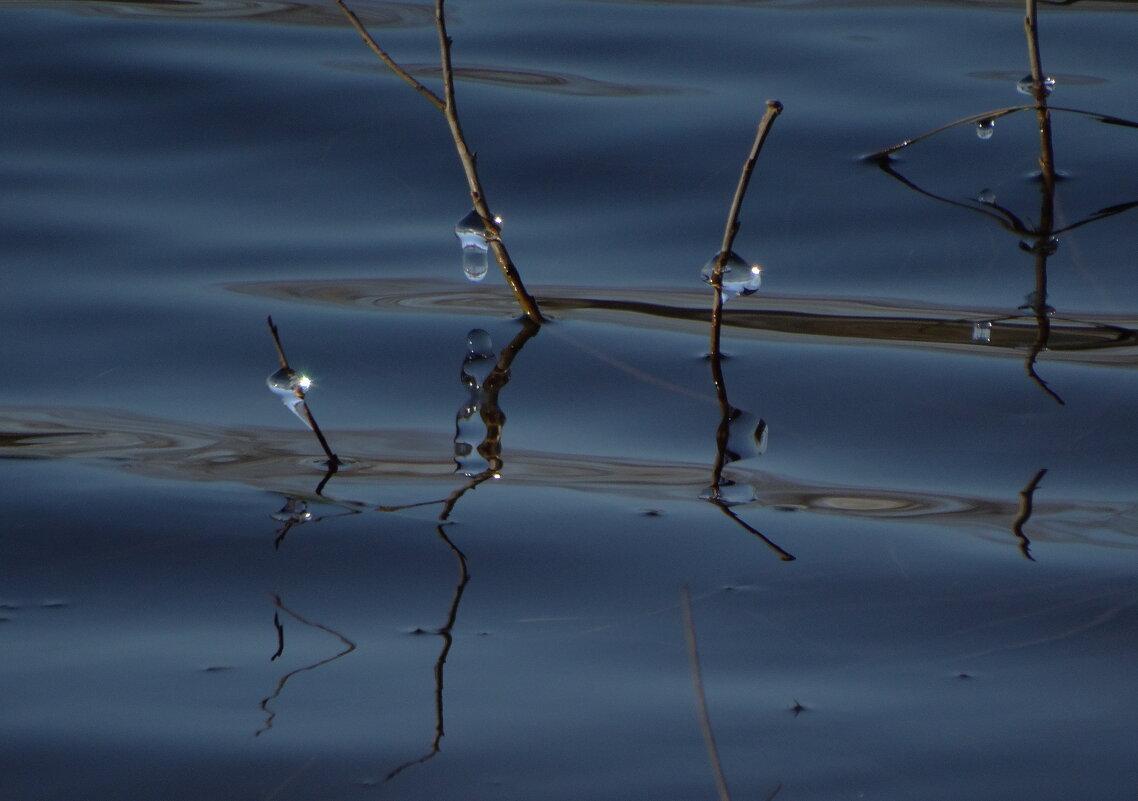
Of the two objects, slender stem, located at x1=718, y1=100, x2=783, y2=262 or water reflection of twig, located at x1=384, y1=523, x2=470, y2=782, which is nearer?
water reflection of twig, located at x1=384, y1=523, x2=470, y2=782

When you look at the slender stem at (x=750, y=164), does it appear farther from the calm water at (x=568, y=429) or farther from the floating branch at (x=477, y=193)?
the floating branch at (x=477, y=193)

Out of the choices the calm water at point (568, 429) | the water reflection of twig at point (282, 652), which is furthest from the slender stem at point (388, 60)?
the water reflection of twig at point (282, 652)

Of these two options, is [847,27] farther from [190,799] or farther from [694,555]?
[190,799]

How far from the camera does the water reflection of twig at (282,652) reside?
104 cm

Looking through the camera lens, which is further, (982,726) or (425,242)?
(425,242)

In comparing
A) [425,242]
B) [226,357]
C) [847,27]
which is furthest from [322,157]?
[847,27]

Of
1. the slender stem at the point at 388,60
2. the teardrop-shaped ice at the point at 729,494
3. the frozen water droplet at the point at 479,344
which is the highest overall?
the slender stem at the point at 388,60

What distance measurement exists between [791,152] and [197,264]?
3.63ft

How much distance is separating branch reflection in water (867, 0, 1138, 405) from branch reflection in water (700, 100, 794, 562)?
0.37m

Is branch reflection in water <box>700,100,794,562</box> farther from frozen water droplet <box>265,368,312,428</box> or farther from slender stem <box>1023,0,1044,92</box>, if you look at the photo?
slender stem <box>1023,0,1044,92</box>

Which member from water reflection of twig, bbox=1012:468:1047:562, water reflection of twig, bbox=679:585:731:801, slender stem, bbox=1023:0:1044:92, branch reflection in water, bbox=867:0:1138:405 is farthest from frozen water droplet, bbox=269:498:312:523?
slender stem, bbox=1023:0:1044:92

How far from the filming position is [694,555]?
129 cm

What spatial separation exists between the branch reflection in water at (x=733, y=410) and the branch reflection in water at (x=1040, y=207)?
0.37m

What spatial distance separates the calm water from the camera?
1033mm
